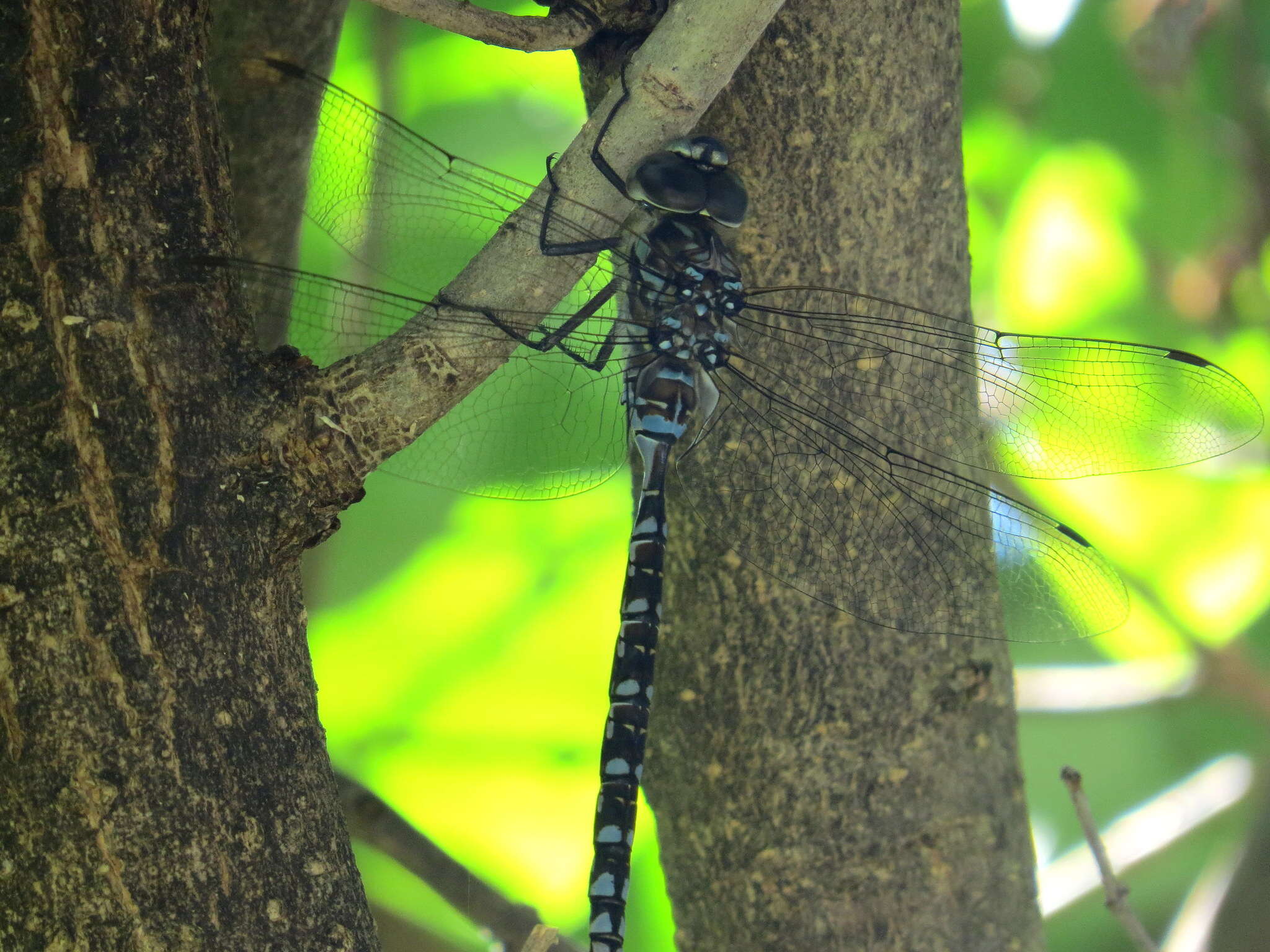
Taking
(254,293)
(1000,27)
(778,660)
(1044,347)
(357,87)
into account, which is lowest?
(778,660)

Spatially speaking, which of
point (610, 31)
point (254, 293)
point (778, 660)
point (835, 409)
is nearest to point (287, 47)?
point (254, 293)

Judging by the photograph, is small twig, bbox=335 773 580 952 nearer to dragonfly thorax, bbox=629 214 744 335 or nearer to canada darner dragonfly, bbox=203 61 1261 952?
canada darner dragonfly, bbox=203 61 1261 952

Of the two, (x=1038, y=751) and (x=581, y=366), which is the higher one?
(x=581, y=366)

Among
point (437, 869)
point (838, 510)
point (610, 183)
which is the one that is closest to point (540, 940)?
point (437, 869)

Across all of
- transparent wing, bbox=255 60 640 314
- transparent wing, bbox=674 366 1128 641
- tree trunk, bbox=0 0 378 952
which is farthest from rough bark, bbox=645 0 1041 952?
tree trunk, bbox=0 0 378 952

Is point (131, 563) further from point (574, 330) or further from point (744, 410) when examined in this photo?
point (744, 410)

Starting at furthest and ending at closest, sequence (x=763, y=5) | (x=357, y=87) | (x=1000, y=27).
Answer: (x=1000, y=27)
(x=357, y=87)
(x=763, y=5)

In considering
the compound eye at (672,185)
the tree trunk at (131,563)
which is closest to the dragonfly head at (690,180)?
the compound eye at (672,185)

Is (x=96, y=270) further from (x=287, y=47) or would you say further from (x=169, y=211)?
(x=287, y=47)
